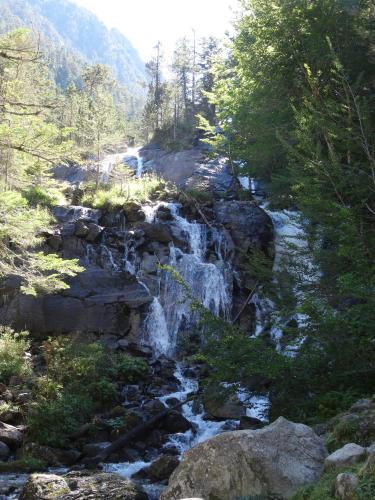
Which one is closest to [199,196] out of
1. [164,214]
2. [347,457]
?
[164,214]

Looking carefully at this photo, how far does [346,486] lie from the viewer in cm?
409

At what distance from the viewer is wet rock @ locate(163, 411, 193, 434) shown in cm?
1185

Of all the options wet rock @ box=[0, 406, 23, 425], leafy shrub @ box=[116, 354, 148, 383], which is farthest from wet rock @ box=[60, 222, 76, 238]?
wet rock @ box=[0, 406, 23, 425]

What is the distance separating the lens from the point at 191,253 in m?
21.0

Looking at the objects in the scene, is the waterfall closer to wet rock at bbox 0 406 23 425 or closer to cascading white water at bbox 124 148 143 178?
wet rock at bbox 0 406 23 425

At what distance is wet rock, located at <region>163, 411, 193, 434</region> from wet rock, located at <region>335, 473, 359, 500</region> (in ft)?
26.6

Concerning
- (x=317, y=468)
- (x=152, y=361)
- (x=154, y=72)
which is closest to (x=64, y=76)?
(x=154, y=72)

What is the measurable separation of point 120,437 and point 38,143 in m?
6.59

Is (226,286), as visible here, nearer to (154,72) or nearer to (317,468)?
(317,468)

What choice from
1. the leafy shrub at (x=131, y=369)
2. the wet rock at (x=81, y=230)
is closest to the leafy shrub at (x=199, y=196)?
the wet rock at (x=81, y=230)

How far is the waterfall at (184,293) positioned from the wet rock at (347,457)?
524 inches

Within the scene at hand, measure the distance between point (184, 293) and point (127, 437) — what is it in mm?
9610

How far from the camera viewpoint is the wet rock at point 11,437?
10.6 meters

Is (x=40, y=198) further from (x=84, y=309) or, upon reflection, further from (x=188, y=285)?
(x=188, y=285)
